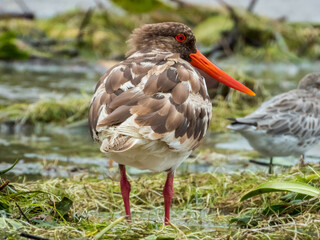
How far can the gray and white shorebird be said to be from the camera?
6.12 metres

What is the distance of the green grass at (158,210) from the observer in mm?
3725

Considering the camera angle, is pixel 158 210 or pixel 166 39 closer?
pixel 158 210

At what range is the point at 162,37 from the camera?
4988 millimetres

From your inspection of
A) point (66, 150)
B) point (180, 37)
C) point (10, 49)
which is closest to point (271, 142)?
Answer: point (180, 37)

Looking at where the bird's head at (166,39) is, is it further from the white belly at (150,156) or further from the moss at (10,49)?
the moss at (10,49)

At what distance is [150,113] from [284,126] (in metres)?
2.85

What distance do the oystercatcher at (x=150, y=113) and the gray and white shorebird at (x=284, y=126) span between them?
72.2 inches

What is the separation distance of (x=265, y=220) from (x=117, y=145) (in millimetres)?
1194

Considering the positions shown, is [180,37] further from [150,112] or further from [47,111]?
[47,111]

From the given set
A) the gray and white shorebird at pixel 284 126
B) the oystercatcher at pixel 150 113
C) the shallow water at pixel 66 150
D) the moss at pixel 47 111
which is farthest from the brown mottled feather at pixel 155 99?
the moss at pixel 47 111

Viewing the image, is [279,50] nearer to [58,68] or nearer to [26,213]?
[58,68]

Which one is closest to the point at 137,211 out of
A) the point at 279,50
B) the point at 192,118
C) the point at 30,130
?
the point at 192,118

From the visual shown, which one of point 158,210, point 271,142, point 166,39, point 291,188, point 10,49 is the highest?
point 166,39

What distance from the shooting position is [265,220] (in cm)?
407
